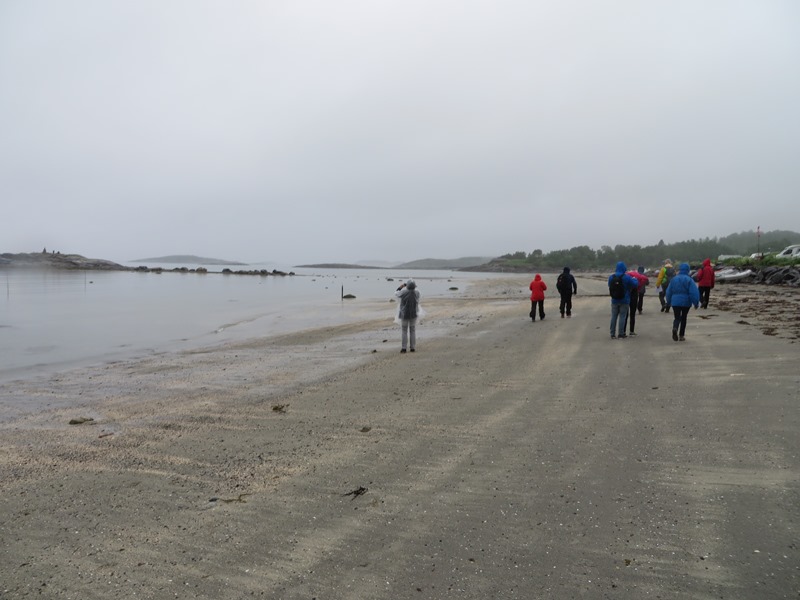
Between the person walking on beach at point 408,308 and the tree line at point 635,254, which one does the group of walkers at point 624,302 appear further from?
the tree line at point 635,254

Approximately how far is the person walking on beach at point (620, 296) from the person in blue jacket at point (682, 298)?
112 centimetres

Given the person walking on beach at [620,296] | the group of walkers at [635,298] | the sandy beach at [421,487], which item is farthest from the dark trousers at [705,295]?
the sandy beach at [421,487]

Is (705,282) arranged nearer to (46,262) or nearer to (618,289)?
(618,289)

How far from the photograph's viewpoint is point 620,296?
12570 mm

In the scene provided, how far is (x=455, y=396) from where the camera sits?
7.50 m

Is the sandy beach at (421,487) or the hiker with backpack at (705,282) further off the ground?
the hiker with backpack at (705,282)

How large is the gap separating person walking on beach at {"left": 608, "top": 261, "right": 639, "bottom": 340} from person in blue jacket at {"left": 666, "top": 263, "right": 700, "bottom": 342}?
1118 millimetres

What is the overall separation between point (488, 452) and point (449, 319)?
15908mm

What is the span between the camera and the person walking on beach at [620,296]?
1255 centimetres

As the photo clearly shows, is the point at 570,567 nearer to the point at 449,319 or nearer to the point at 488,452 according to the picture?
the point at 488,452

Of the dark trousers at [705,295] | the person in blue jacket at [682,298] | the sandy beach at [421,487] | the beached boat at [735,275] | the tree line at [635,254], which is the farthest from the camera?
the tree line at [635,254]

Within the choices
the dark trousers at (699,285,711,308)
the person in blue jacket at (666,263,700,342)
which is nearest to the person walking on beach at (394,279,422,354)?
the person in blue jacket at (666,263,700,342)

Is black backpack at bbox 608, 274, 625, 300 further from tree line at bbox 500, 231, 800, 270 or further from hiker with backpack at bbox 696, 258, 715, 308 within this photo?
tree line at bbox 500, 231, 800, 270

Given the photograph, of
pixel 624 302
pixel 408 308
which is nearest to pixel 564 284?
pixel 624 302
